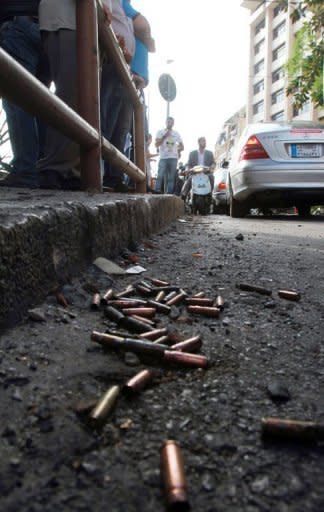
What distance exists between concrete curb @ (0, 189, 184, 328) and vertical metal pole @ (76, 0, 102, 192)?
780 mm

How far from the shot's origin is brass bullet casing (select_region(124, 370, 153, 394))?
100 centimetres

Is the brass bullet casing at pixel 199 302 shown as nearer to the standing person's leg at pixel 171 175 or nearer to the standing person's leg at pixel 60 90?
the standing person's leg at pixel 60 90

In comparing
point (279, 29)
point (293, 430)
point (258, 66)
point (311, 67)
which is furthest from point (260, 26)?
point (293, 430)

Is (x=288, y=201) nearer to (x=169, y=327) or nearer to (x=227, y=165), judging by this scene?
(x=227, y=165)

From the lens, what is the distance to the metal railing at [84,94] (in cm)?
193

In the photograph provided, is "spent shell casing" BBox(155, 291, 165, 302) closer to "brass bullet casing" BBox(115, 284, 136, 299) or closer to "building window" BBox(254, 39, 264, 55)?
"brass bullet casing" BBox(115, 284, 136, 299)

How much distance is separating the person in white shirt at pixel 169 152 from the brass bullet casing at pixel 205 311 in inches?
317

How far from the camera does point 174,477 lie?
0.73 m

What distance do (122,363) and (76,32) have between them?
2.47 meters

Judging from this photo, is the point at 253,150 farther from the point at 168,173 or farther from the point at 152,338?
the point at 152,338

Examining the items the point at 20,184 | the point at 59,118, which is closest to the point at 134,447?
the point at 59,118

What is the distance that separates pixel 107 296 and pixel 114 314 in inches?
8.1

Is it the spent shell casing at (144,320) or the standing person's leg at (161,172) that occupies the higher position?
the standing person's leg at (161,172)

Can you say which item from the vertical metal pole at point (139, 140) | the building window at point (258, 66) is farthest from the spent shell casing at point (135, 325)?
the building window at point (258, 66)
